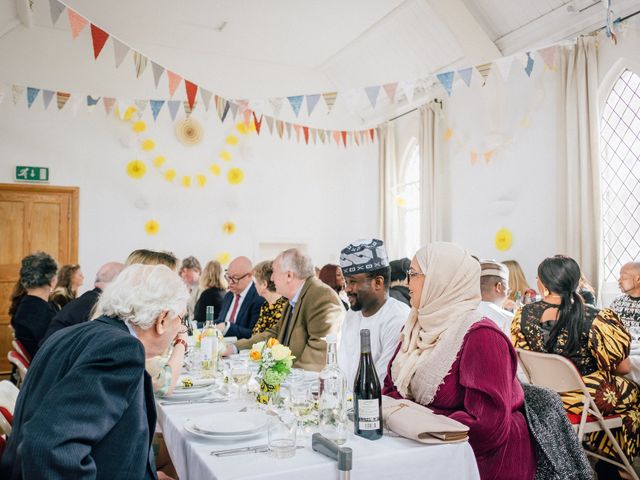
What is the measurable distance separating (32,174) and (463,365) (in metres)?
7.20

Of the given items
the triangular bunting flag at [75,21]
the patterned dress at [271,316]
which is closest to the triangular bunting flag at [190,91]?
Answer: the triangular bunting flag at [75,21]

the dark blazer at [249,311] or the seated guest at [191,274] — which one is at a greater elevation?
the seated guest at [191,274]

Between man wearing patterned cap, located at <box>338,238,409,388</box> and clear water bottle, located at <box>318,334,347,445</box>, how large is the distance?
0.82 m

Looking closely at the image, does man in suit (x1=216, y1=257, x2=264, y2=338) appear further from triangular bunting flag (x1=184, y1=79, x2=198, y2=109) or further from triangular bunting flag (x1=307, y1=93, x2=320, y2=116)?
triangular bunting flag (x1=307, y1=93, x2=320, y2=116)

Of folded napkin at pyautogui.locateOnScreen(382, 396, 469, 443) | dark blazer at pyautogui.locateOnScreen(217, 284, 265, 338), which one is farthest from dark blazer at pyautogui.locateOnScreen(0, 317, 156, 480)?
dark blazer at pyautogui.locateOnScreen(217, 284, 265, 338)

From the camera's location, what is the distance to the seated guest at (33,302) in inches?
157

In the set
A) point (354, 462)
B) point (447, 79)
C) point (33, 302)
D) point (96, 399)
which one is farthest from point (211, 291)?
point (96, 399)

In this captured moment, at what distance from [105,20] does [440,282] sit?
7075 mm

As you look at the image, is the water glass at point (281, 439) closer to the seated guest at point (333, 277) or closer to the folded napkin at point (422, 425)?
the folded napkin at point (422, 425)

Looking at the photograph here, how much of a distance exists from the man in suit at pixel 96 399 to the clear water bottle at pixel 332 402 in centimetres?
50

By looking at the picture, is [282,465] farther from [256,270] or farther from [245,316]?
[245,316]

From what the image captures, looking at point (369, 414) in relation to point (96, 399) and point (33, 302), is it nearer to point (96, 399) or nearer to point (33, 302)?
point (96, 399)

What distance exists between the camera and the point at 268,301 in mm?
4137

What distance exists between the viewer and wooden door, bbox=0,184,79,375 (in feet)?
23.8
